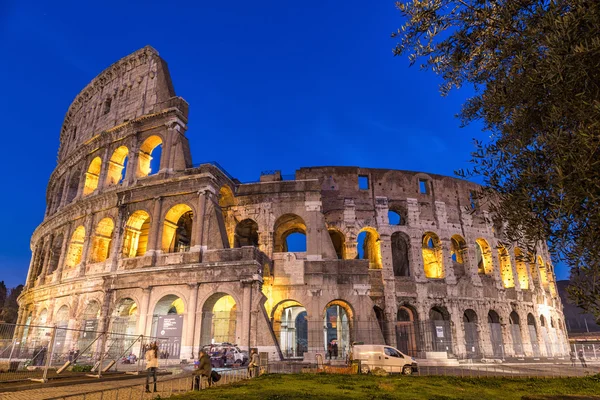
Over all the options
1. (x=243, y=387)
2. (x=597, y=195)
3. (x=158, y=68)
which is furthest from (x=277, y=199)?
(x=597, y=195)

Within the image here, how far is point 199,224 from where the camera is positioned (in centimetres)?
2017

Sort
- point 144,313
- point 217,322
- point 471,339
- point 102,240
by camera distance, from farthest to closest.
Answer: point 471,339
point 102,240
point 217,322
point 144,313

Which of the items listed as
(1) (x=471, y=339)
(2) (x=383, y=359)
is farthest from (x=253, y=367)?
(1) (x=471, y=339)

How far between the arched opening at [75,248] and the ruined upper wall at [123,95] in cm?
688

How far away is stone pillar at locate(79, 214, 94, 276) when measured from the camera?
2280cm

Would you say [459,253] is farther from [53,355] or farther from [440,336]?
[53,355]

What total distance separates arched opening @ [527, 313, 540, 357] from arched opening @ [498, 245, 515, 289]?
3.00 m

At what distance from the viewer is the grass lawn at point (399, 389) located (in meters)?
8.09

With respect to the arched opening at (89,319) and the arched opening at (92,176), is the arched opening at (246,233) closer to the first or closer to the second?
the arched opening at (89,319)

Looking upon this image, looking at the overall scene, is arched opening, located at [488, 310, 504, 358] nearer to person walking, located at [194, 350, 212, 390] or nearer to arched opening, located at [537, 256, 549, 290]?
arched opening, located at [537, 256, 549, 290]

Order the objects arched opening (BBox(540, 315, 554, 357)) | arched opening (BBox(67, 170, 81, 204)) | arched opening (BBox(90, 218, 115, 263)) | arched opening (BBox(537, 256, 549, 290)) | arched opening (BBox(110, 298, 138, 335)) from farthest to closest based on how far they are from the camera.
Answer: arched opening (BBox(537, 256, 549, 290)) → arched opening (BBox(67, 170, 81, 204)) → arched opening (BBox(540, 315, 554, 357)) → arched opening (BBox(90, 218, 115, 263)) → arched opening (BBox(110, 298, 138, 335))

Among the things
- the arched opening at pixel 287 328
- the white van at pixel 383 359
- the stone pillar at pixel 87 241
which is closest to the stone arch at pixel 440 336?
the white van at pixel 383 359

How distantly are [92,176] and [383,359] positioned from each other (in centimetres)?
2251

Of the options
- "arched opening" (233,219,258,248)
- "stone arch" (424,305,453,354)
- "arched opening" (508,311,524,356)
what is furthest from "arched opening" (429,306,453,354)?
"arched opening" (233,219,258,248)
